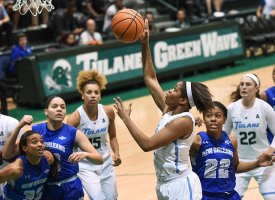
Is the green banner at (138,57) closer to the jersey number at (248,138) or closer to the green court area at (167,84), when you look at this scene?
the green court area at (167,84)

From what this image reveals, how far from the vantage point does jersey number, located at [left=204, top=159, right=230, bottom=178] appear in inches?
260

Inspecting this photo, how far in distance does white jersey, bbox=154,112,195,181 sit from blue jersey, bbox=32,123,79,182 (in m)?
1.03

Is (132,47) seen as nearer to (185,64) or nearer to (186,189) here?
(185,64)

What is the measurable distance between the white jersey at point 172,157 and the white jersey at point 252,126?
1909 millimetres

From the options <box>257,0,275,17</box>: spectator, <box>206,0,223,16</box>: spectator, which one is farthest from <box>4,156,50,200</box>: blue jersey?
<box>206,0,223,16</box>: spectator

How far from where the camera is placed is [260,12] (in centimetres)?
2200

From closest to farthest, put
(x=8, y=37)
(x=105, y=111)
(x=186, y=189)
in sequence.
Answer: (x=186, y=189)
(x=105, y=111)
(x=8, y=37)

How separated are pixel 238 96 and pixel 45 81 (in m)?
7.25

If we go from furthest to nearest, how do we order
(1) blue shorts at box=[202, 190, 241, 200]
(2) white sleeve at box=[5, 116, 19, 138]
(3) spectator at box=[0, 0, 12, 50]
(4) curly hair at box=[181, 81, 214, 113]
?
(3) spectator at box=[0, 0, 12, 50]
(2) white sleeve at box=[5, 116, 19, 138]
(1) blue shorts at box=[202, 190, 241, 200]
(4) curly hair at box=[181, 81, 214, 113]

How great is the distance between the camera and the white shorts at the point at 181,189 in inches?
238

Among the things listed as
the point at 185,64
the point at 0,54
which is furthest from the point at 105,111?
the point at 185,64

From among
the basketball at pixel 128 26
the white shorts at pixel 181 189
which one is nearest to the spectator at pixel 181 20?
the basketball at pixel 128 26

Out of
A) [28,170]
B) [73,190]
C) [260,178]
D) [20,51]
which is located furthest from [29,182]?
[20,51]

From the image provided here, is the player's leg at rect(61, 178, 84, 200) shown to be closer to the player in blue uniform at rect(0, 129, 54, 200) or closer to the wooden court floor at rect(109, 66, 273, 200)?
the player in blue uniform at rect(0, 129, 54, 200)
